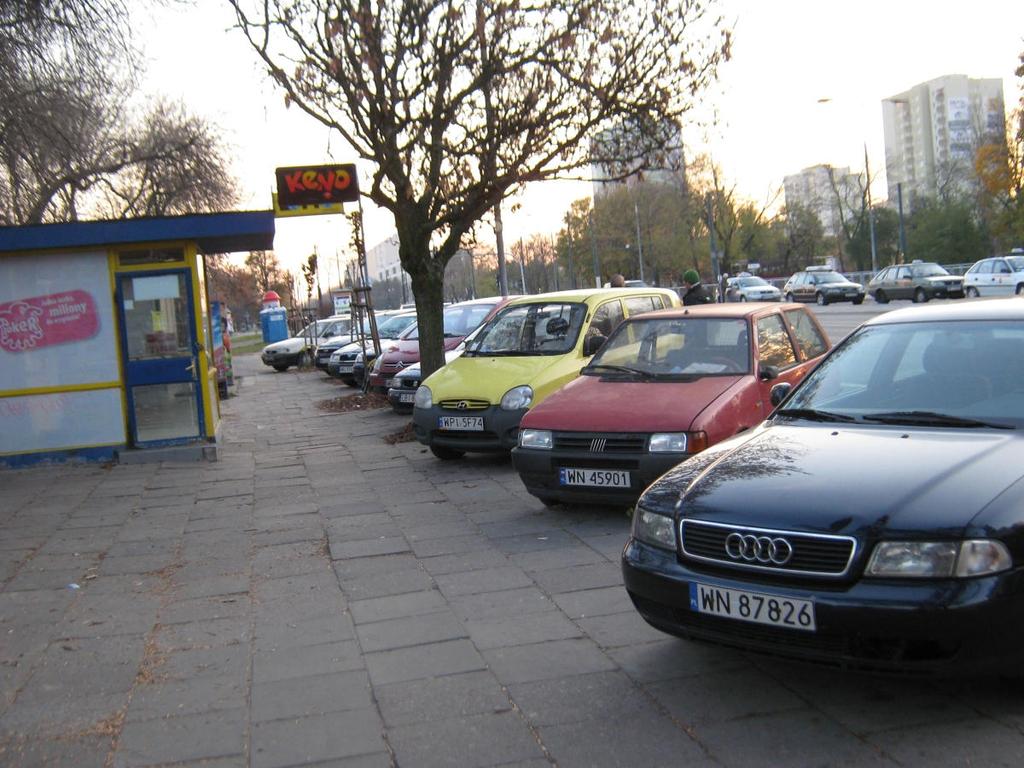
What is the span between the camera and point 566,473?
26.6 ft

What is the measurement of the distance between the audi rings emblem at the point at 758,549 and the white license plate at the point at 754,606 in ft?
0.46

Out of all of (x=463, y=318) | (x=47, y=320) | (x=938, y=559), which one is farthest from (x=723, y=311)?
(x=463, y=318)

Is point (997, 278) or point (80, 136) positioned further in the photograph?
point (997, 278)

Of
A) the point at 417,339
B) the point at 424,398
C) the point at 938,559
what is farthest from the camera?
the point at 417,339

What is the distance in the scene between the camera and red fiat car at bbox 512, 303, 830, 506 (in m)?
7.77

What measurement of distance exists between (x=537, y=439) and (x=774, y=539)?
13.6ft

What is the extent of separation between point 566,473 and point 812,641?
161 inches

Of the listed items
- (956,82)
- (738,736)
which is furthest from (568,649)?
(956,82)

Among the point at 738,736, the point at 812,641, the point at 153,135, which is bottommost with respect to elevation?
the point at 738,736

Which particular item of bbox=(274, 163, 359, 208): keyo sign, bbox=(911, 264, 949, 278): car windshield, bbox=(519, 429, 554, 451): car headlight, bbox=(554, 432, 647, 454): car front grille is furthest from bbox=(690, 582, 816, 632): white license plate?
bbox=(911, 264, 949, 278): car windshield

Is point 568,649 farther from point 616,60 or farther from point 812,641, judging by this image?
point 616,60

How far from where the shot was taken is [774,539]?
4238mm

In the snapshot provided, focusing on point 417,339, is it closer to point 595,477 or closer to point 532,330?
point 532,330

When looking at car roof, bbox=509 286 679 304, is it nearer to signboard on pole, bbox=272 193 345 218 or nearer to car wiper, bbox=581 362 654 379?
car wiper, bbox=581 362 654 379
